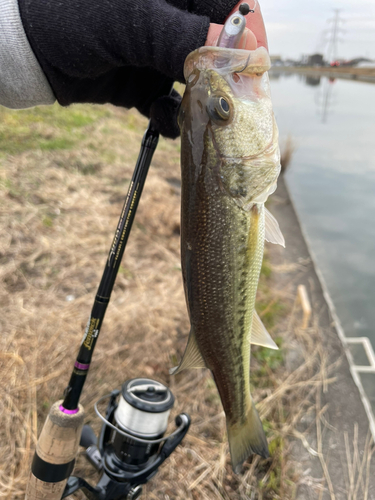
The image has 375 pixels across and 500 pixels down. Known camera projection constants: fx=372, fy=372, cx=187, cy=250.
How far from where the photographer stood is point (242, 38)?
50.7 inches

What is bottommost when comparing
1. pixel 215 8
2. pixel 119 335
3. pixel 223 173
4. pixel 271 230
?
pixel 119 335

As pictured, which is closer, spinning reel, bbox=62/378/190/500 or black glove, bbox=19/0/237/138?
black glove, bbox=19/0/237/138

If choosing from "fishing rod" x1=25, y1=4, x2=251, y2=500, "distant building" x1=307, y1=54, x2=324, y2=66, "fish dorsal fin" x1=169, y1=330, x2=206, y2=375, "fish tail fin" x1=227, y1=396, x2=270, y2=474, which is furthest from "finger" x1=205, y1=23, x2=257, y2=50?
"distant building" x1=307, y1=54, x2=324, y2=66

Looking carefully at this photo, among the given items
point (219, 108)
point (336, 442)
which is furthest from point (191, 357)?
point (336, 442)

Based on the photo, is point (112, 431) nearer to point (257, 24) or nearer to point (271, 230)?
point (271, 230)

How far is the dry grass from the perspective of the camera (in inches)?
97.7

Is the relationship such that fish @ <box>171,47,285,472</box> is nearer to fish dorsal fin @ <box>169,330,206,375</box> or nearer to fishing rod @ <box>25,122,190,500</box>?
fish dorsal fin @ <box>169,330,206,375</box>

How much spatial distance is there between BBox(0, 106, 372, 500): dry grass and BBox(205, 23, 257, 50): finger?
2.42m

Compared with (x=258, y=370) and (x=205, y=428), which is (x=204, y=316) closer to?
(x=205, y=428)

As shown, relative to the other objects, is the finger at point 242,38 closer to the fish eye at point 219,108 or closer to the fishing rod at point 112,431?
the fish eye at point 219,108

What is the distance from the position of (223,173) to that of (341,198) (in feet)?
30.8

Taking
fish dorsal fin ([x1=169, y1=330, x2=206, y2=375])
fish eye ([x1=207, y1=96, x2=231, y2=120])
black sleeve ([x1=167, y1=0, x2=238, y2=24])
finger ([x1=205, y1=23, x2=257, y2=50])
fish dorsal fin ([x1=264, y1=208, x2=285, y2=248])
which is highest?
black sleeve ([x1=167, y1=0, x2=238, y2=24])

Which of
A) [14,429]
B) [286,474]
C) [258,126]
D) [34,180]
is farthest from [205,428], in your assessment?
[34,180]

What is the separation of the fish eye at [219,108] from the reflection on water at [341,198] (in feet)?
16.1
